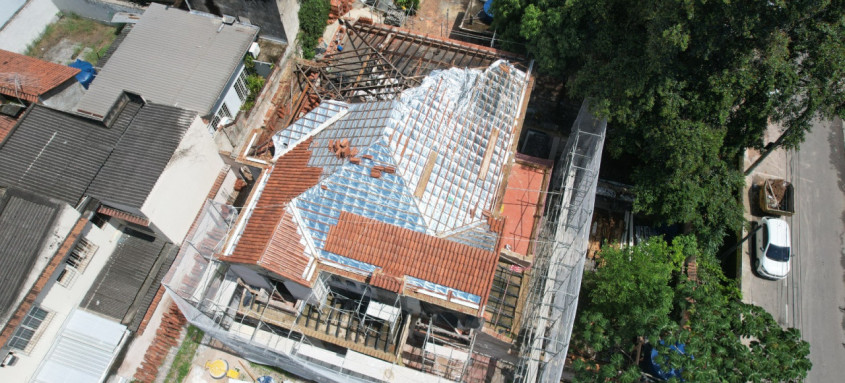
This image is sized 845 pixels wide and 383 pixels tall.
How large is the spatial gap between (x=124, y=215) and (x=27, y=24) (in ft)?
76.7

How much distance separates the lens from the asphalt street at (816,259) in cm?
3319

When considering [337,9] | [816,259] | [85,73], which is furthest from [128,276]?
[816,259]

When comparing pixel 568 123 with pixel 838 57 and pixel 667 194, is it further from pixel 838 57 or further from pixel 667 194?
pixel 838 57

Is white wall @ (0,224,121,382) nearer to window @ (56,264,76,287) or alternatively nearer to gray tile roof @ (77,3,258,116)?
window @ (56,264,76,287)

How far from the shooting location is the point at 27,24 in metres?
39.5

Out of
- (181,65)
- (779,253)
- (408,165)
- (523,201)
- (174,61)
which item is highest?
(779,253)

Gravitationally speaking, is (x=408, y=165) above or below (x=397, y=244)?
above

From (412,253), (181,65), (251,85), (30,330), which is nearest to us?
(412,253)

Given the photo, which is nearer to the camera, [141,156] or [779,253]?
[141,156]

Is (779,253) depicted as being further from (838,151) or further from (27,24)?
(27,24)

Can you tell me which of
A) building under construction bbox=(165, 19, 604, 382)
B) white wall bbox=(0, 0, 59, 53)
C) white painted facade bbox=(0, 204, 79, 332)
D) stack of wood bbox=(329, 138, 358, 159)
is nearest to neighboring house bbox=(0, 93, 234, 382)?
white painted facade bbox=(0, 204, 79, 332)

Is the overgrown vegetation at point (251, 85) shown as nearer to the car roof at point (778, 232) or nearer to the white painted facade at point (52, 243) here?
the white painted facade at point (52, 243)

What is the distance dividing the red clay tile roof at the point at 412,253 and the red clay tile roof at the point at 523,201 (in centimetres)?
403

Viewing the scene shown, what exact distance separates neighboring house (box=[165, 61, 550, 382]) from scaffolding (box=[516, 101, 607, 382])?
4.45ft
